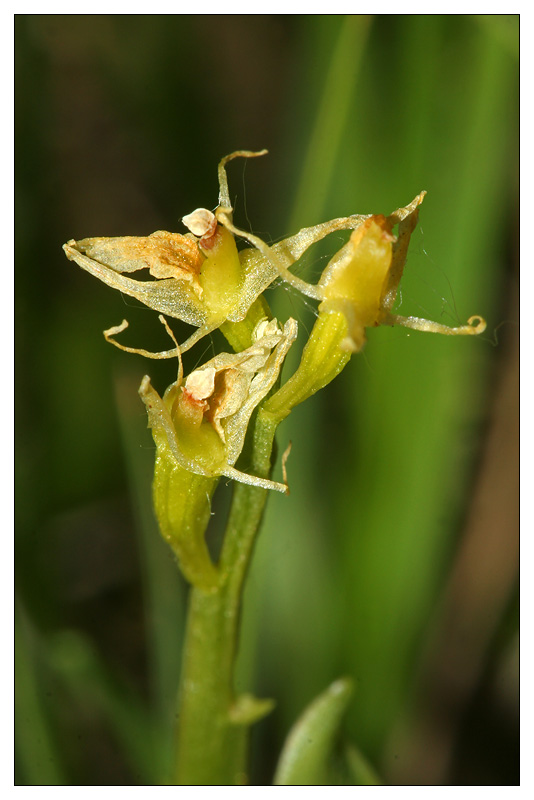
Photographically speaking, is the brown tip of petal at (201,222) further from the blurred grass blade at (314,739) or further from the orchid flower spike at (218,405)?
the blurred grass blade at (314,739)

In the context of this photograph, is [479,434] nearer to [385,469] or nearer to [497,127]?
[385,469]

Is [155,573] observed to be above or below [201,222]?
below

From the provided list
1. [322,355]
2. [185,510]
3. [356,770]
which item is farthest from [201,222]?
[356,770]

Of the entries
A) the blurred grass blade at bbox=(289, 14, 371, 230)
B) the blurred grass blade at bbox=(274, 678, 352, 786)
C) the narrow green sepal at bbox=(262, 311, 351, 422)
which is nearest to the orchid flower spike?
the narrow green sepal at bbox=(262, 311, 351, 422)

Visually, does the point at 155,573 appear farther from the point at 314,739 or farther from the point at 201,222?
the point at 201,222

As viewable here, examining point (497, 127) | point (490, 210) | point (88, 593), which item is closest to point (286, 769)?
point (88, 593)

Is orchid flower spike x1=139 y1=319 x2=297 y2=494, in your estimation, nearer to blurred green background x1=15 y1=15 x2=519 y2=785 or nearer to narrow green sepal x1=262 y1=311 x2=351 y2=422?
narrow green sepal x1=262 y1=311 x2=351 y2=422

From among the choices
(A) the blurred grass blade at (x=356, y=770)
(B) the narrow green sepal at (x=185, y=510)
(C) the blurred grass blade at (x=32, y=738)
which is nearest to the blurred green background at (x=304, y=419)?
(C) the blurred grass blade at (x=32, y=738)
